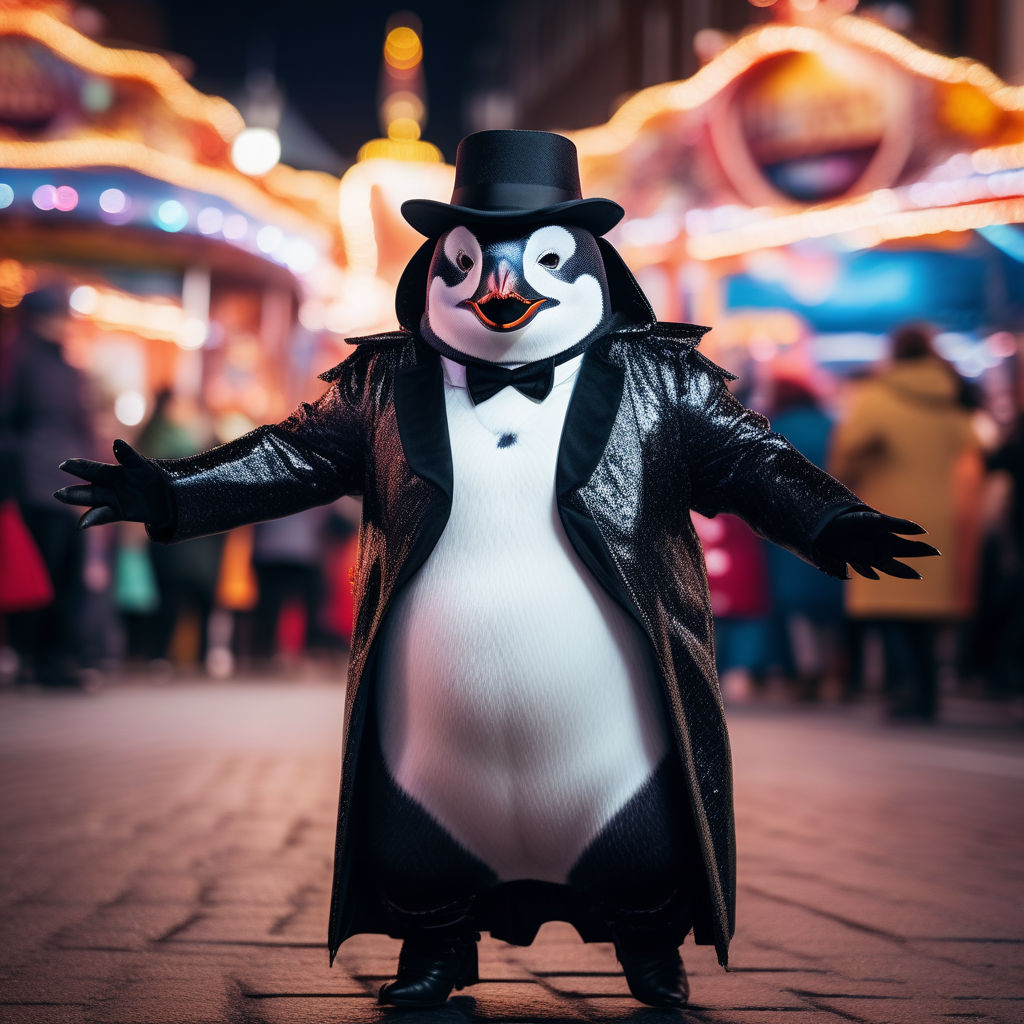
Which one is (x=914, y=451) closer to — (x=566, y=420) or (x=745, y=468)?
(x=745, y=468)

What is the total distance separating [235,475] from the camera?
2584mm

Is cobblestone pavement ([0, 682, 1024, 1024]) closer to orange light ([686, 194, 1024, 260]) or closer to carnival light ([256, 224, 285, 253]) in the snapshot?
orange light ([686, 194, 1024, 260])

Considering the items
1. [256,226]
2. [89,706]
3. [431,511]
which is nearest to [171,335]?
[256,226]

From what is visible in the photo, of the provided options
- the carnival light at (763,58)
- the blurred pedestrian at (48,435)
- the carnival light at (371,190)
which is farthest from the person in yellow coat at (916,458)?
the carnival light at (371,190)

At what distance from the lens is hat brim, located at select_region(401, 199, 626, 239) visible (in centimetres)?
251

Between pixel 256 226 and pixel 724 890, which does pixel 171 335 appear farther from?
pixel 724 890

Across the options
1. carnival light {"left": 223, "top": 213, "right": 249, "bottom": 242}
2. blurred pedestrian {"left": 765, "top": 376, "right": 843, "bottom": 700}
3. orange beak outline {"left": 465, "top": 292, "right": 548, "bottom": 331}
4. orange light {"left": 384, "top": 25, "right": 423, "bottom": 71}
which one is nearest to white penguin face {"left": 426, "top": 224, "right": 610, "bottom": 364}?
orange beak outline {"left": 465, "top": 292, "right": 548, "bottom": 331}

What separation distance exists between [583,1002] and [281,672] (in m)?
8.68

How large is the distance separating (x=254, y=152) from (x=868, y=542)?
15.2 meters

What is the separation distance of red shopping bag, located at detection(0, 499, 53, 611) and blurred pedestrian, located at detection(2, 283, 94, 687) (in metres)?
0.57

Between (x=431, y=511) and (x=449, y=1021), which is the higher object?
(x=431, y=511)

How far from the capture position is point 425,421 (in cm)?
252

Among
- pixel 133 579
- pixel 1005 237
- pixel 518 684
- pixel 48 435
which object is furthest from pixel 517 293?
pixel 1005 237

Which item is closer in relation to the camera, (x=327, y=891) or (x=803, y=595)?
(x=327, y=891)
